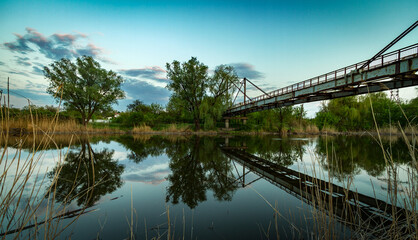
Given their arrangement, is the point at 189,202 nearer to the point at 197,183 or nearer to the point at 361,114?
the point at 197,183

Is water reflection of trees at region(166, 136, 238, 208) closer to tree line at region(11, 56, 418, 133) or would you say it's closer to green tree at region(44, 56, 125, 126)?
tree line at region(11, 56, 418, 133)

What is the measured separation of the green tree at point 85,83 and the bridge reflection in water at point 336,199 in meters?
28.8

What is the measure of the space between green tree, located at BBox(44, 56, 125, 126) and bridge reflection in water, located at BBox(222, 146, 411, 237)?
94.6 feet

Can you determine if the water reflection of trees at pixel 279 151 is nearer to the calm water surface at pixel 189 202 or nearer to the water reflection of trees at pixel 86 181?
the calm water surface at pixel 189 202

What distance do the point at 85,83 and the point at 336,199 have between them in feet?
111

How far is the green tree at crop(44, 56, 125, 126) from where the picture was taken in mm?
27672

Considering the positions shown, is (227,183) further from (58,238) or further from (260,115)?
(260,115)

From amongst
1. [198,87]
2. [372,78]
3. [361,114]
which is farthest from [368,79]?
[361,114]

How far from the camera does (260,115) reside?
35.3 m

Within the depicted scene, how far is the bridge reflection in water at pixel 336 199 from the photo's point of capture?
2.66 metres

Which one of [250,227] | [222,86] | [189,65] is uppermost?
[189,65]

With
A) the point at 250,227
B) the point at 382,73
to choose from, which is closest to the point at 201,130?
the point at 382,73

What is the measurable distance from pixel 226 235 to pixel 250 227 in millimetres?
437

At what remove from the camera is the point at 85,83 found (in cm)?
2870
